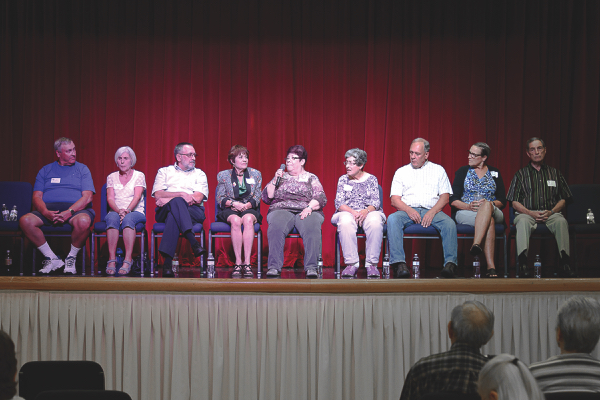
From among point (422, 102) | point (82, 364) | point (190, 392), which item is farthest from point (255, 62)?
point (82, 364)

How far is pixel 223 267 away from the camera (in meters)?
5.12

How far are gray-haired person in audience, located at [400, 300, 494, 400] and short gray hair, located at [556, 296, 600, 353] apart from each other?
10.7 inches

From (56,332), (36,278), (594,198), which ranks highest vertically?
(594,198)

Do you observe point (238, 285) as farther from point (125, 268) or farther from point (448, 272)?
point (448, 272)

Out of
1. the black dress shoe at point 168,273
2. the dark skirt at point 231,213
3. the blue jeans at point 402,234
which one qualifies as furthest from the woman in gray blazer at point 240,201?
the blue jeans at point 402,234

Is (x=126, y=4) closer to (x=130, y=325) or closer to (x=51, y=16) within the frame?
(x=51, y=16)

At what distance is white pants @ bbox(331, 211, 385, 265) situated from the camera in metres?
3.98

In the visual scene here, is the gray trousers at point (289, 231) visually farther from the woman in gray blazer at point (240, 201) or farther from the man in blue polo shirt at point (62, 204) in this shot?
the man in blue polo shirt at point (62, 204)

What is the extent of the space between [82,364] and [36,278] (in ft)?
5.39

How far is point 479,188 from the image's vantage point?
4434mm

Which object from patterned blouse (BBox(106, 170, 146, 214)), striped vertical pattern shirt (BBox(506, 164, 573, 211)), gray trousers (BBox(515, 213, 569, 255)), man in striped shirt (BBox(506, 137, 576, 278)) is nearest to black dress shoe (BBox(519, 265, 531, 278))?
gray trousers (BBox(515, 213, 569, 255))

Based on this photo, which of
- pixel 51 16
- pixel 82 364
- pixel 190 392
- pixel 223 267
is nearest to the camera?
pixel 82 364

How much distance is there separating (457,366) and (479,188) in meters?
2.76

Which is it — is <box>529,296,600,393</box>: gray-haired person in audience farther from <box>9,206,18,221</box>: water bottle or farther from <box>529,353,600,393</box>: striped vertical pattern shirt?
<box>9,206,18,221</box>: water bottle
